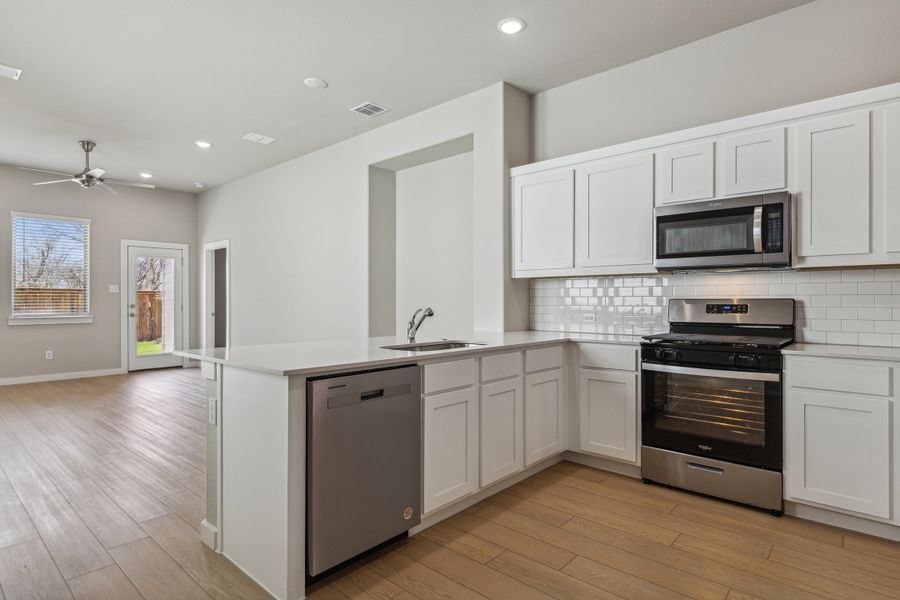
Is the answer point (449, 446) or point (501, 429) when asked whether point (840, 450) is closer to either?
point (501, 429)

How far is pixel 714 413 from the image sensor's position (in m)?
2.82

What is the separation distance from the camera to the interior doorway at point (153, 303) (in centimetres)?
765

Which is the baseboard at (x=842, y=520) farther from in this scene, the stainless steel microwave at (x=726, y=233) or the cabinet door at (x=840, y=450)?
the stainless steel microwave at (x=726, y=233)

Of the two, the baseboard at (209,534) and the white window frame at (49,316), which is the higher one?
the white window frame at (49,316)

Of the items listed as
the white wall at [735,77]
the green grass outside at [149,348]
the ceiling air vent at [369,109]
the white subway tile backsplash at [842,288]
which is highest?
the ceiling air vent at [369,109]

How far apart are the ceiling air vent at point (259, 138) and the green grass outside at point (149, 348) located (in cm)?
437

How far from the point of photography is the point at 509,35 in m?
3.29

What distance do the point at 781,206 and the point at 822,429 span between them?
1200 millimetres

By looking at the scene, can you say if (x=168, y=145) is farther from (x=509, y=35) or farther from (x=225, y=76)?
(x=509, y=35)

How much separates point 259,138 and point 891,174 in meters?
5.35

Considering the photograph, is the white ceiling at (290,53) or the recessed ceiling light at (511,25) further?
the recessed ceiling light at (511,25)

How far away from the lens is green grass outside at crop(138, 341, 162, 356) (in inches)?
307

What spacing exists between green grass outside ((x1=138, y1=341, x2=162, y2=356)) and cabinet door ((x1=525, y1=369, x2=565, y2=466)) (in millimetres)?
7179

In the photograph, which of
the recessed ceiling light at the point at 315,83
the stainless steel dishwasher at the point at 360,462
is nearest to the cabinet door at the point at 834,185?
the stainless steel dishwasher at the point at 360,462
